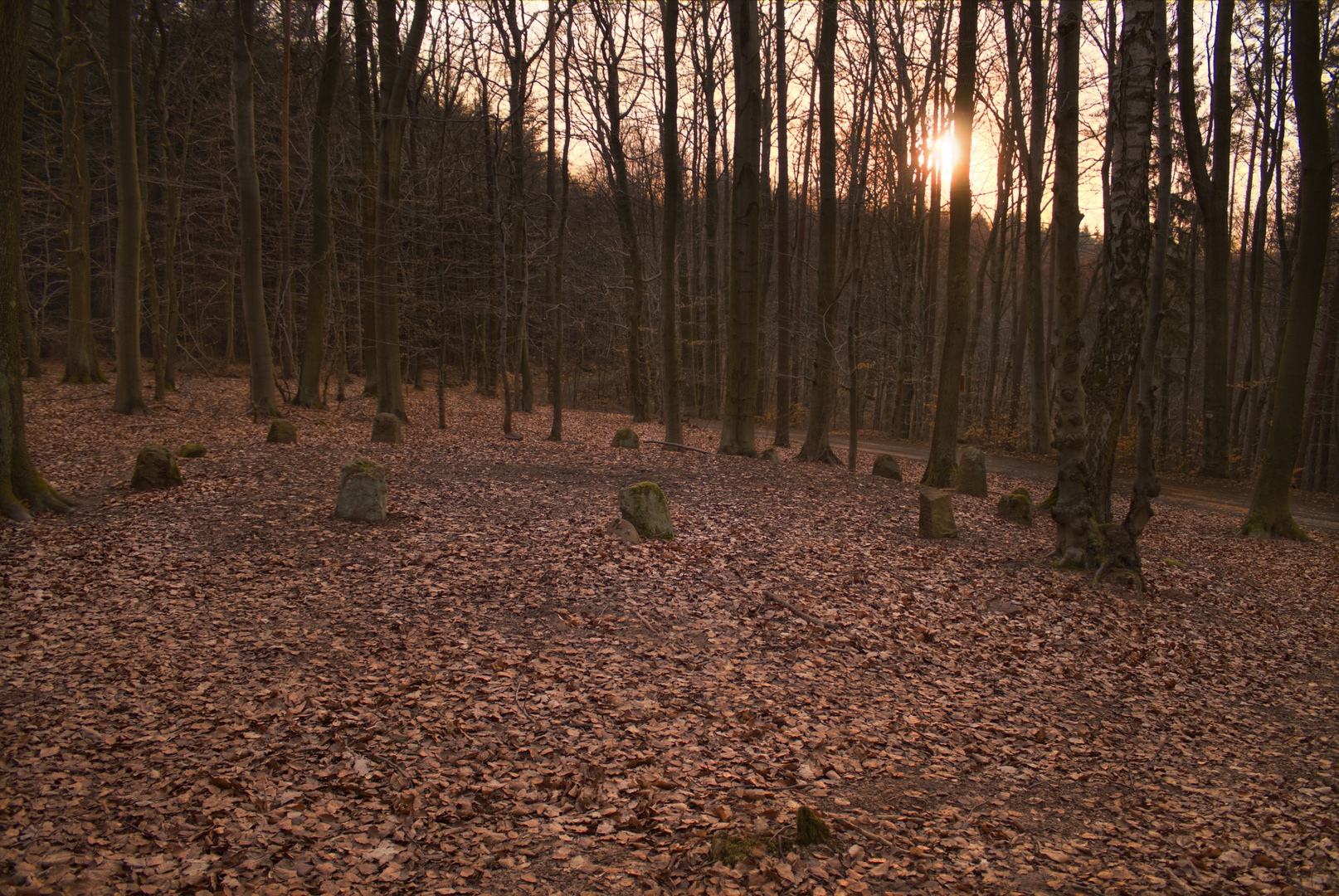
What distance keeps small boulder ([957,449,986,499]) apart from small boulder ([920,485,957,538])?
122 inches

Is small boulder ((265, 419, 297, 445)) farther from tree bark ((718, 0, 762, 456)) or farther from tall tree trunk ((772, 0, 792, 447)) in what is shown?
tall tree trunk ((772, 0, 792, 447))

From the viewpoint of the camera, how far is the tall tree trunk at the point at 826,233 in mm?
12859

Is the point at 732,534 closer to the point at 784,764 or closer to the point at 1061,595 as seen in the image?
the point at 1061,595

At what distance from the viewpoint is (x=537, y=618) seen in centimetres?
548

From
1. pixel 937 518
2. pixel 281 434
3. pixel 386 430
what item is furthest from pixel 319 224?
pixel 937 518

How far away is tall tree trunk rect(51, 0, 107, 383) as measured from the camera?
14398 mm

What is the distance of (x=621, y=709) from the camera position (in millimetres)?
4297

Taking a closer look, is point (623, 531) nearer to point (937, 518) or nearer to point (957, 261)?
point (937, 518)

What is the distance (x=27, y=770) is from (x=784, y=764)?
372 cm

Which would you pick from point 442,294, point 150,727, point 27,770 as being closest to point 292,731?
point 150,727

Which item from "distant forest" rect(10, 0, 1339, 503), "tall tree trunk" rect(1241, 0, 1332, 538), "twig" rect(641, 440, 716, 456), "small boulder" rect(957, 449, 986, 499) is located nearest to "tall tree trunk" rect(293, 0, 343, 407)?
"distant forest" rect(10, 0, 1339, 503)

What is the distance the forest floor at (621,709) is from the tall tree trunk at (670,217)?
22.0 ft

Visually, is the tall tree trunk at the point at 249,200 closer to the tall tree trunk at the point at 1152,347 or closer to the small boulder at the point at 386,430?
the small boulder at the point at 386,430

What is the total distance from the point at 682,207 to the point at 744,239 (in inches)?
625
